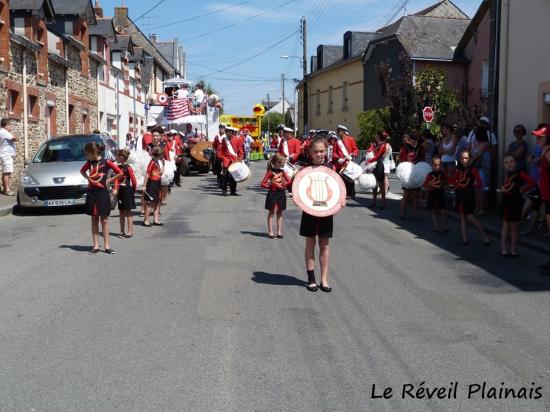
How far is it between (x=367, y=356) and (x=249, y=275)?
3095 mm

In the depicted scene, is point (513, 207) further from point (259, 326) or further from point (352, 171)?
point (352, 171)

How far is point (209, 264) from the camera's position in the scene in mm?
8664

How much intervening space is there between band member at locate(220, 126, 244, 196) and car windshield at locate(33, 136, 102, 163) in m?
3.70

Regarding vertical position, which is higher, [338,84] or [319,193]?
[338,84]

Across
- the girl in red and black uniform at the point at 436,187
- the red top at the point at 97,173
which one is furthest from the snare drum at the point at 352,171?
the red top at the point at 97,173

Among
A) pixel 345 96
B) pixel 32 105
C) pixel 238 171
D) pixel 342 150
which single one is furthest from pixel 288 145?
pixel 345 96

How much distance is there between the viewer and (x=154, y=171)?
1210 centimetres

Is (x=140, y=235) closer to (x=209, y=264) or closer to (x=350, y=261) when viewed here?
(x=209, y=264)

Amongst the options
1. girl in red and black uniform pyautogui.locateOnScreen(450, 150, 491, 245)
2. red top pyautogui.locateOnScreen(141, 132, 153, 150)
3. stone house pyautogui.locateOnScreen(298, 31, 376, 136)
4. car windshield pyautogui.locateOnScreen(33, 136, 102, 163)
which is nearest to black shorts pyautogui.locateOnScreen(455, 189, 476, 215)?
girl in red and black uniform pyautogui.locateOnScreen(450, 150, 491, 245)

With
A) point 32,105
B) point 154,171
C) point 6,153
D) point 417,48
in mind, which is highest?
point 417,48

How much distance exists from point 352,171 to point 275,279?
7658mm

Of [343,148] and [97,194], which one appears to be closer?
[97,194]

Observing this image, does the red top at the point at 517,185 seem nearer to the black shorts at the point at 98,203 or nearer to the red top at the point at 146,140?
the black shorts at the point at 98,203

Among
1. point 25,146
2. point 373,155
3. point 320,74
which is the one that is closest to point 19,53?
point 25,146
